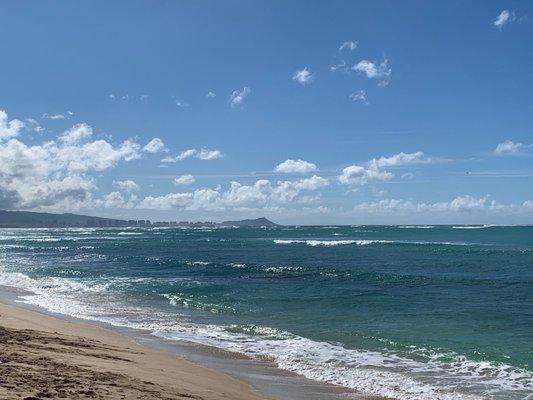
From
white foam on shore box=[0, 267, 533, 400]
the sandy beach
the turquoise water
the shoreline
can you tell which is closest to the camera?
the sandy beach

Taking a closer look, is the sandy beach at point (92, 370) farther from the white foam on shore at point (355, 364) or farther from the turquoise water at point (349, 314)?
the turquoise water at point (349, 314)

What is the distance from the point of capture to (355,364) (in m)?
14.7

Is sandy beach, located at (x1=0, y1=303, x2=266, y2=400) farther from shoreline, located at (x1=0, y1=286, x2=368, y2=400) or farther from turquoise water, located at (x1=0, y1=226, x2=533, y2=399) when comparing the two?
turquoise water, located at (x1=0, y1=226, x2=533, y2=399)

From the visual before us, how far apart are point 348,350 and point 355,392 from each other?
4.25 metres

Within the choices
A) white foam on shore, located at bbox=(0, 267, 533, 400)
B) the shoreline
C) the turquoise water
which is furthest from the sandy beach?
the turquoise water

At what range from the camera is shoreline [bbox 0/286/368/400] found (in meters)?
11.4

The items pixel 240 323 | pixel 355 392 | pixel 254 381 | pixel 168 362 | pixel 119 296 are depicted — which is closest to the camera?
pixel 355 392

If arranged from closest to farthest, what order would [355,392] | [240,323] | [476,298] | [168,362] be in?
[355,392]
[168,362]
[240,323]
[476,298]

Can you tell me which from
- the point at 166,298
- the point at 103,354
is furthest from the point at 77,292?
the point at 103,354

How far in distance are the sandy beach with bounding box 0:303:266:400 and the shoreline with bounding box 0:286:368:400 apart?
32 mm

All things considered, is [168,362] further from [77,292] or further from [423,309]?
[77,292]

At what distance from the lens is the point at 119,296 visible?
2897 centimetres

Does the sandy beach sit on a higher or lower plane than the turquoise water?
higher

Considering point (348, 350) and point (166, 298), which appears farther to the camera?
point (166, 298)
